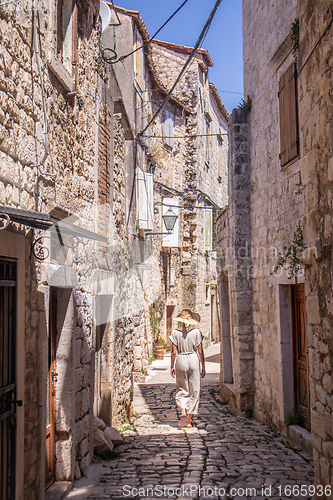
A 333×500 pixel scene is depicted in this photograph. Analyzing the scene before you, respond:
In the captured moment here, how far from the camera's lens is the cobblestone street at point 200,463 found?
13.1 feet

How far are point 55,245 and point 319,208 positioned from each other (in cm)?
225

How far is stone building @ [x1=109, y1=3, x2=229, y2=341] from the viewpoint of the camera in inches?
457

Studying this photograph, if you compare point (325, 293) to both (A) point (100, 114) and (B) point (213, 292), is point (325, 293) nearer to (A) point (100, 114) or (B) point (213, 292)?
(A) point (100, 114)

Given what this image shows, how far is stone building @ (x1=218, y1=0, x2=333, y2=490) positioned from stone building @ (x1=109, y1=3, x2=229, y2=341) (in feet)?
11.4

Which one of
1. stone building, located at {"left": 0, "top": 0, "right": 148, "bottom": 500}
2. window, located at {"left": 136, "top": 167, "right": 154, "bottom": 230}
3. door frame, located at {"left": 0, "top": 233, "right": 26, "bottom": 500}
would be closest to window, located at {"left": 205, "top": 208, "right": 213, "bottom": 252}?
window, located at {"left": 136, "top": 167, "right": 154, "bottom": 230}

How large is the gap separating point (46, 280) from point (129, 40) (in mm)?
8517

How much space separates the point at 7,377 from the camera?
291 centimetres

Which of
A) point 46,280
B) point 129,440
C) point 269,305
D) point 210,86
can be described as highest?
point 210,86

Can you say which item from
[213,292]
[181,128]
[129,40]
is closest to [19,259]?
[129,40]

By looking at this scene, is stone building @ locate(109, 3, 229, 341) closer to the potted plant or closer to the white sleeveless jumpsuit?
the potted plant

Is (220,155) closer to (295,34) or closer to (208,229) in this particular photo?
(208,229)

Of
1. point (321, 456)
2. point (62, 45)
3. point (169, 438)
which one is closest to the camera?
point (321, 456)

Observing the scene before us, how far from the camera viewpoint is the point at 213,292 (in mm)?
20719

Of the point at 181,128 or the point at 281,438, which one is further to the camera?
the point at 181,128
